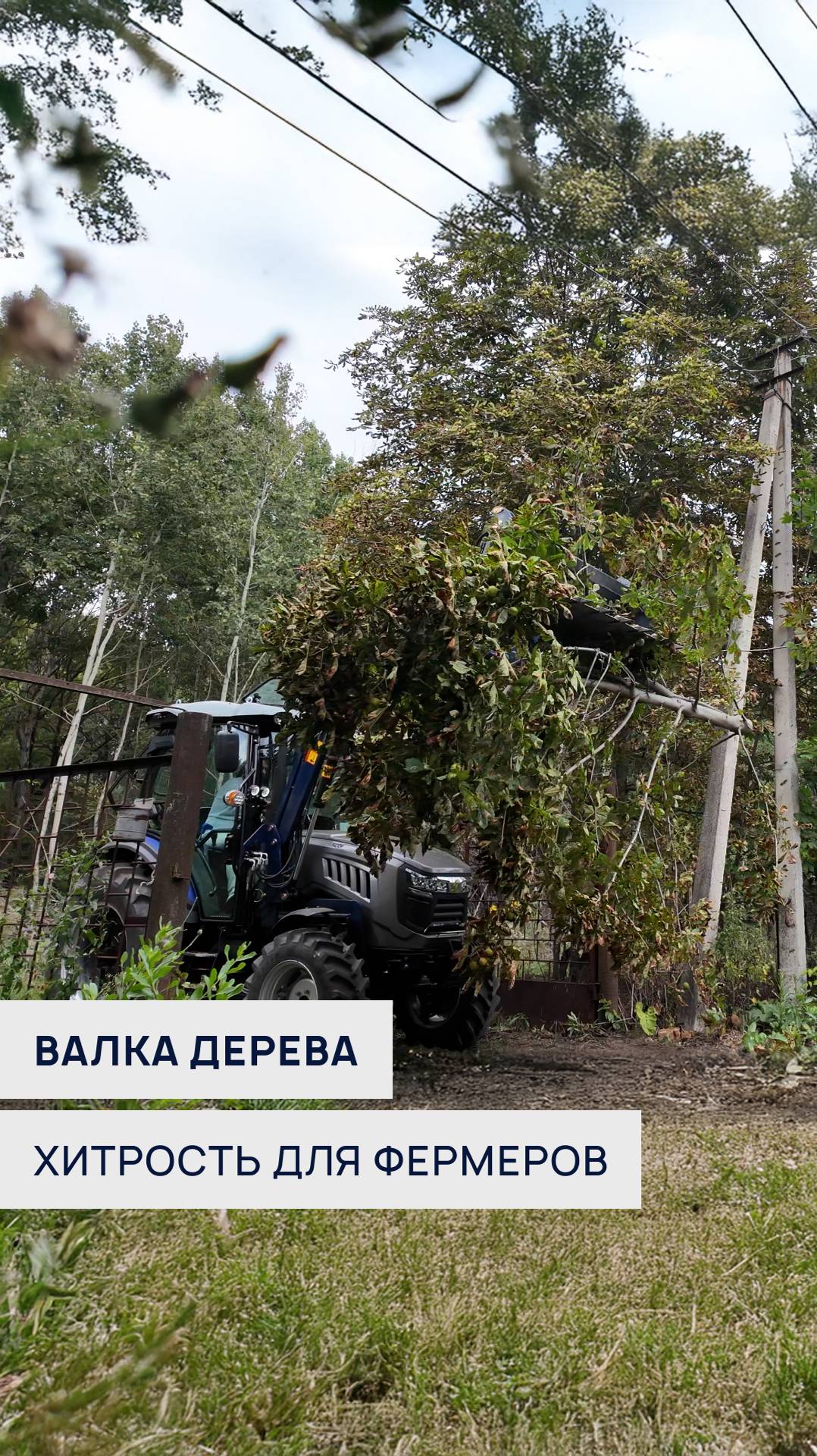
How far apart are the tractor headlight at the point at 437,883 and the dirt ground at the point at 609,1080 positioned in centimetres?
98

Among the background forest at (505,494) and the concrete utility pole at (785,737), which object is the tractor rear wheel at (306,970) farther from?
the concrete utility pole at (785,737)

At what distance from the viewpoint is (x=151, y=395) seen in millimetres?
460

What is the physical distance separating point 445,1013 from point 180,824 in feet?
9.32

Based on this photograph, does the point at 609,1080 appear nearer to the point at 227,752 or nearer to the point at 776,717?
the point at 227,752

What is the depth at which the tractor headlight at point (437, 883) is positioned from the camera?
5.73 metres

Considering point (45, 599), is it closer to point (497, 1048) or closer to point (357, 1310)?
point (497, 1048)

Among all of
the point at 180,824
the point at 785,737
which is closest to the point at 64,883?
the point at 180,824

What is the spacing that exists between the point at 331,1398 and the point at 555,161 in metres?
2.15

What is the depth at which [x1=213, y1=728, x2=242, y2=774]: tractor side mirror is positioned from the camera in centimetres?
555

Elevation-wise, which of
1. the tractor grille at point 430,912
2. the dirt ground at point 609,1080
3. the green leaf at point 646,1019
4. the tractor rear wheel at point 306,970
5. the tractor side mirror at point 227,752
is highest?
the tractor side mirror at point 227,752

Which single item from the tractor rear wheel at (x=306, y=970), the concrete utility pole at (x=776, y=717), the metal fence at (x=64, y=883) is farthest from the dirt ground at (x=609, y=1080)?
the metal fence at (x=64, y=883)

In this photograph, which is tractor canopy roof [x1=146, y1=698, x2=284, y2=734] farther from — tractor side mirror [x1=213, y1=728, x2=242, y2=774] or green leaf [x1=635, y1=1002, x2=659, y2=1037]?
green leaf [x1=635, y1=1002, x2=659, y2=1037]

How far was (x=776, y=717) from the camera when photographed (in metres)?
8.43

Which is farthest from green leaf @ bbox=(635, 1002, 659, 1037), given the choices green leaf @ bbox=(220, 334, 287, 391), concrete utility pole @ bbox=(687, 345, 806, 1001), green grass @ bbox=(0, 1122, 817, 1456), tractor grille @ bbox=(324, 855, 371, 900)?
green leaf @ bbox=(220, 334, 287, 391)
